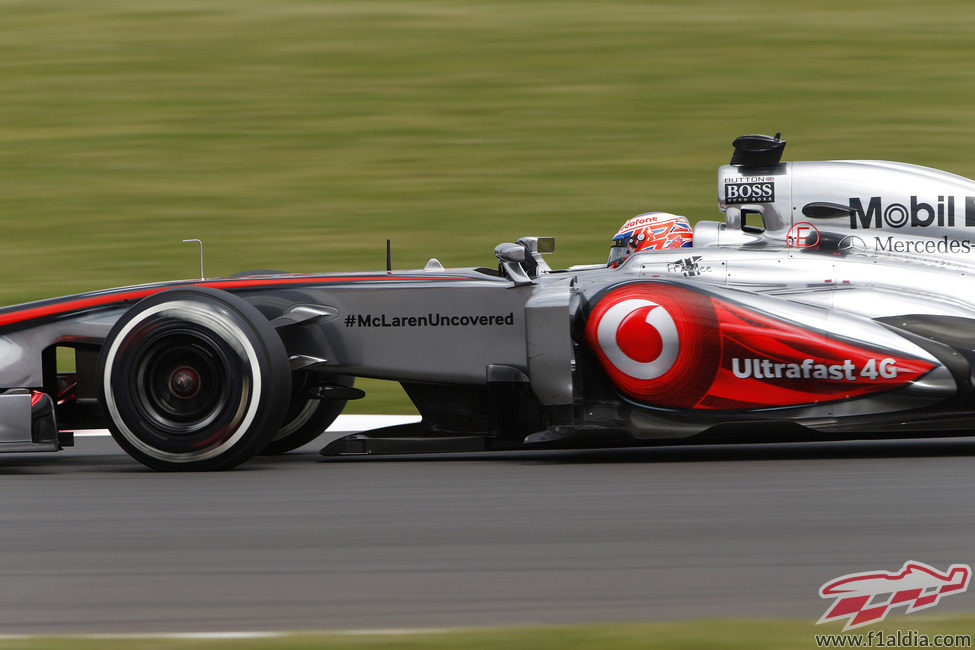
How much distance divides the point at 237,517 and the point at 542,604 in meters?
1.71

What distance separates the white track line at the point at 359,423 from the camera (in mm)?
7762

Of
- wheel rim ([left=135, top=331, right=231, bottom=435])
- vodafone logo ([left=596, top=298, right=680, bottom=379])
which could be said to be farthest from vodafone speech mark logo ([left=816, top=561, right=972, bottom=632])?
wheel rim ([left=135, top=331, right=231, bottom=435])

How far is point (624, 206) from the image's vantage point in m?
12.3

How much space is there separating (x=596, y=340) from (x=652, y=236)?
3.38 ft

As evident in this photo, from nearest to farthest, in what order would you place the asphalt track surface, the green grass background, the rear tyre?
the asphalt track surface
the rear tyre
the green grass background

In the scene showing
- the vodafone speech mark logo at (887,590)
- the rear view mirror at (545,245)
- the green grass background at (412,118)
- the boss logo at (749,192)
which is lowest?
the vodafone speech mark logo at (887,590)

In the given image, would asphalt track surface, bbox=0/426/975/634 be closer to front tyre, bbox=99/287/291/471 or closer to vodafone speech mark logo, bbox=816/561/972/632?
vodafone speech mark logo, bbox=816/561/972/632

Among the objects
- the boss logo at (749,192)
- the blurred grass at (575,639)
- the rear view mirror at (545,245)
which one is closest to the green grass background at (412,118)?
the rear view mirror at (545,245)

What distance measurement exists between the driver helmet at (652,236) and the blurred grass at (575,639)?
358 cm

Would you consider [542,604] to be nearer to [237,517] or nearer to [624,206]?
[237,517]

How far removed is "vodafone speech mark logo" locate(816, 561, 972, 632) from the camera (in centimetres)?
329

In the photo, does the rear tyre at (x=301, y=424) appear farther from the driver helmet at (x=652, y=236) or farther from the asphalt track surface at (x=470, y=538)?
the driver helmet at (x=652, y=236)

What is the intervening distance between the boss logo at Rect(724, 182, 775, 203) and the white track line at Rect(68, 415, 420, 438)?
7.65ft

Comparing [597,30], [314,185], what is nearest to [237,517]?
[314,185]
